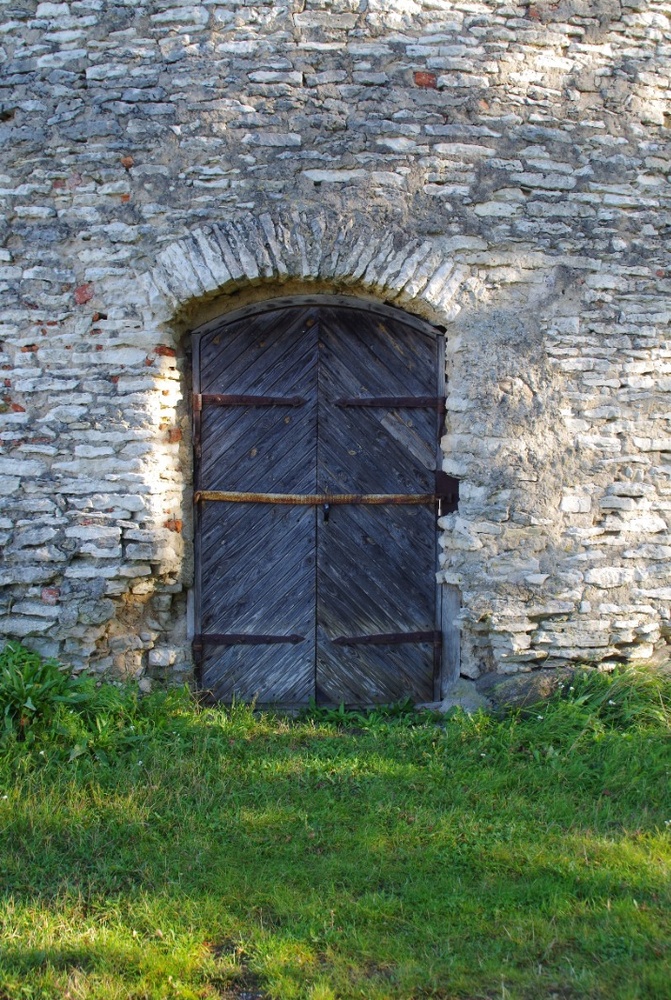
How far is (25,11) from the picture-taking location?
447 centimetres

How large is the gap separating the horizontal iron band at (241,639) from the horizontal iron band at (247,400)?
4.41ft

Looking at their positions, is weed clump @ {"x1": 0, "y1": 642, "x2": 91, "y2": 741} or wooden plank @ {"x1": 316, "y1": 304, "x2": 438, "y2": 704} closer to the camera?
weed clump @ {"x1": 0, "y1": 642, "x2": 91, "y2": 741}

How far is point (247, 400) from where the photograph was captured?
15.4ft

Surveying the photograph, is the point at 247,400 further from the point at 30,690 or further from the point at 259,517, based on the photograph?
the point at 30,690

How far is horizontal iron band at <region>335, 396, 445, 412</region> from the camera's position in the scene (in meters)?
4.71

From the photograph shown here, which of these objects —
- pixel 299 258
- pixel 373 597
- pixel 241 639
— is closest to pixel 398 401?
pixel 299 258

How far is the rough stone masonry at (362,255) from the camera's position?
4.36m

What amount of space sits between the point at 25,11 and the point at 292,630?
12.4ft

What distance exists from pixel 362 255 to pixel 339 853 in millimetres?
2971

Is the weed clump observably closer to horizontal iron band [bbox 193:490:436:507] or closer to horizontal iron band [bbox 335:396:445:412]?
horizontal iron band [bbox 193:490:436:507]

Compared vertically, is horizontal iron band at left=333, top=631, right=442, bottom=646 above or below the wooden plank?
below

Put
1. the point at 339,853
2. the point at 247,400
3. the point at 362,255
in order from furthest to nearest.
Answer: the point at 247,400
the point at 362,255
the point at 339,853

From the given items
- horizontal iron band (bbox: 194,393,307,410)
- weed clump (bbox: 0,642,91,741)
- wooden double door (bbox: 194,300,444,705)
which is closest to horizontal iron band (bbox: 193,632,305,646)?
wooden double door (bbox: 194,300,444,705)

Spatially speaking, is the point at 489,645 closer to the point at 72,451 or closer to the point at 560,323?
the point at 560,323
